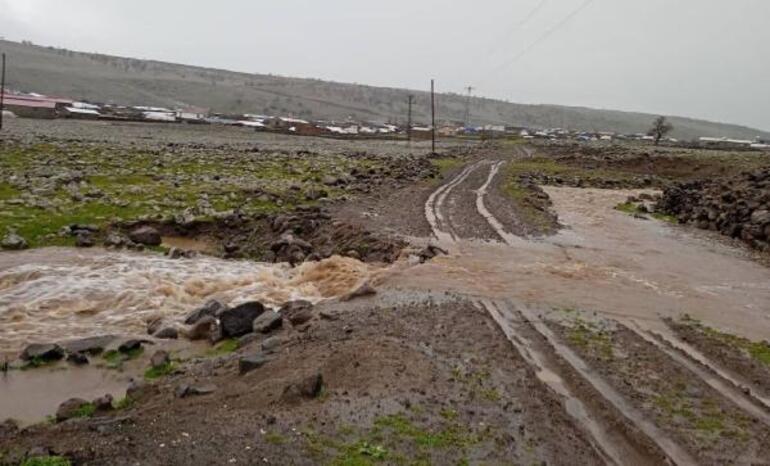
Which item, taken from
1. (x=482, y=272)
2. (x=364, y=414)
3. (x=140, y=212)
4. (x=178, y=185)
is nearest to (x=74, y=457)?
(x=364, y=414)

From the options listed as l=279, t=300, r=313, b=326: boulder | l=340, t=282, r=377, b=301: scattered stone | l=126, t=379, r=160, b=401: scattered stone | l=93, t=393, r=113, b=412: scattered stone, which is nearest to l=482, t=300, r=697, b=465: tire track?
l=340, t=282, r=377, b=301: scattered stone

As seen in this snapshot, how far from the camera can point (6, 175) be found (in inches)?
1175

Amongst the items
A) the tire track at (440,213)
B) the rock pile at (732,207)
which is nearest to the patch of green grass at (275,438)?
the tire track at (440,213)

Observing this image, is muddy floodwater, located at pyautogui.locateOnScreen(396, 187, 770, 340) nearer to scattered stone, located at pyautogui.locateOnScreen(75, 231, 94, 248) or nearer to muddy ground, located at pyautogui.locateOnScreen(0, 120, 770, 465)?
muddy ground, located at pyautogui.locateOnScreen(0, 120, 770, 465)

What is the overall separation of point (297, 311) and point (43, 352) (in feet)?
15.7

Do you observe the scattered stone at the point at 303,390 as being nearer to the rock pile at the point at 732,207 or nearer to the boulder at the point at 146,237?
the boulder at the point at 146,237

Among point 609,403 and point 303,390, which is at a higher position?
point 303,390

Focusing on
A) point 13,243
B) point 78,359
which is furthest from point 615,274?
point 13,243

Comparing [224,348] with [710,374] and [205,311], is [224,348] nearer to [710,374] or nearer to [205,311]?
[205,311]

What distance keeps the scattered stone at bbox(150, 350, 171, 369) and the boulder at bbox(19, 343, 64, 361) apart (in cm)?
172

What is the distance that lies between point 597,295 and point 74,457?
41.6 ft

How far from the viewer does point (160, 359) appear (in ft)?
38.6

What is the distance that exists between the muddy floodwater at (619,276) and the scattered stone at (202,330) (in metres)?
5.00

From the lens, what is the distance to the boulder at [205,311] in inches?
559
